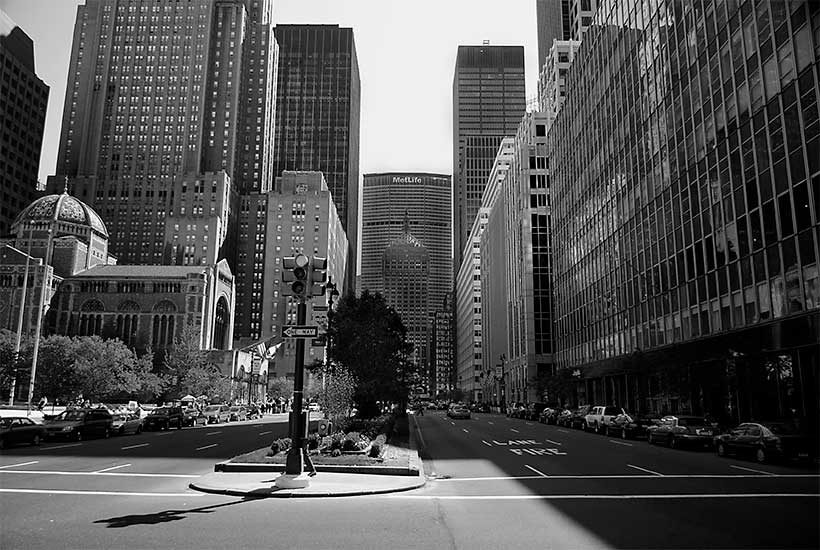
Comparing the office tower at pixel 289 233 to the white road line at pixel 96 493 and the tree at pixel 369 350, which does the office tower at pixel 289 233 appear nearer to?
the tree at pixel 369 350

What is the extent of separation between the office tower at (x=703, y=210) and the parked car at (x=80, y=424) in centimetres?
3424

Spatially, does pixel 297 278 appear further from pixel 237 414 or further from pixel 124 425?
pixel 237 414

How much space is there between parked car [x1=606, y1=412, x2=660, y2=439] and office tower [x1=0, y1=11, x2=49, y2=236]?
6002 inches

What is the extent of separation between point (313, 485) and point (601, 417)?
30.3 metres

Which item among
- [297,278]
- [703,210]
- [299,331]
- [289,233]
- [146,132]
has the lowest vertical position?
[299,331]

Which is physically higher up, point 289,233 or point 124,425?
point 289,233

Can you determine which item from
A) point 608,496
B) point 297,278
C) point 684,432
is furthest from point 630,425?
point 297,278

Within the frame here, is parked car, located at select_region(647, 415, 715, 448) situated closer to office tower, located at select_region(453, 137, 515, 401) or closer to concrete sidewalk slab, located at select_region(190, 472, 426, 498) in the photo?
concrete sidewalk slab, located at select_region(190, 472, 426, 498)

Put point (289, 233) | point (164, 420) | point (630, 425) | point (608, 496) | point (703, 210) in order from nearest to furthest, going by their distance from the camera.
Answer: point (608, 496), point (630, 425), point (703, 210), point (164, 420), point (289, 233)

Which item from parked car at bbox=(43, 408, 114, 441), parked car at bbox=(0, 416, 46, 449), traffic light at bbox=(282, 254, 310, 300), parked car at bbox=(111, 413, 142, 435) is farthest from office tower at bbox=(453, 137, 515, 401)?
traffic light at bbox=(282, 254, 310, 300)

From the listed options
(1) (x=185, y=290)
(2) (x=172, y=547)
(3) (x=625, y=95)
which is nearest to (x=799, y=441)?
(2) (x=172, y=547)

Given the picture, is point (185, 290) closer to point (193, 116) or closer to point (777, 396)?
point (193, 116)

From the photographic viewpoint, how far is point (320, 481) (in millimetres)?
14906

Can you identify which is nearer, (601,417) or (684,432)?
(684,432)
